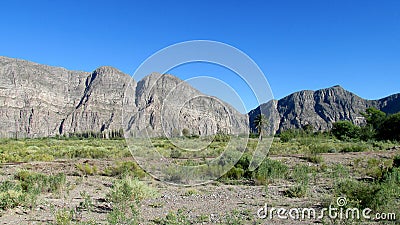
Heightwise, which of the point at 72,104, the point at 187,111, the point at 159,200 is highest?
the point at 72,104

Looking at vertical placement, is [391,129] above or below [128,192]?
above

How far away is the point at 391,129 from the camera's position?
49.0 m

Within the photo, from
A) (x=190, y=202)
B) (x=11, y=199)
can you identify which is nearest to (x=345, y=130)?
(x=190, y=202)

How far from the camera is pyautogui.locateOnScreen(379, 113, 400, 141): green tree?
155ft

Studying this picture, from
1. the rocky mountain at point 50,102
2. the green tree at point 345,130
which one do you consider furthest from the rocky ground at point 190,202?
the rocky mountain at point 50,102

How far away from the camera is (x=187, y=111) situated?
13969 millimetres

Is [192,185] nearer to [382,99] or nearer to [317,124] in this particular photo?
[317,124]

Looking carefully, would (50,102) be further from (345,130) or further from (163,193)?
(163,193)

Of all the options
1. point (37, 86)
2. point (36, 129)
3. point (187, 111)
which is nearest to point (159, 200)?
point (187, 111)

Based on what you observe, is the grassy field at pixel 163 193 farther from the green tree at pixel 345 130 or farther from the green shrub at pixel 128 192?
the green tree at pixel 345 130

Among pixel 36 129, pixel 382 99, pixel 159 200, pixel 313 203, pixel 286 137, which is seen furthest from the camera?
pixel 382 99

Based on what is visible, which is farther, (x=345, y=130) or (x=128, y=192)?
(x=345, y=130)

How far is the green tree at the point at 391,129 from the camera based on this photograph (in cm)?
4738

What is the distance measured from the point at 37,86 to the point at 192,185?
166421 mm
